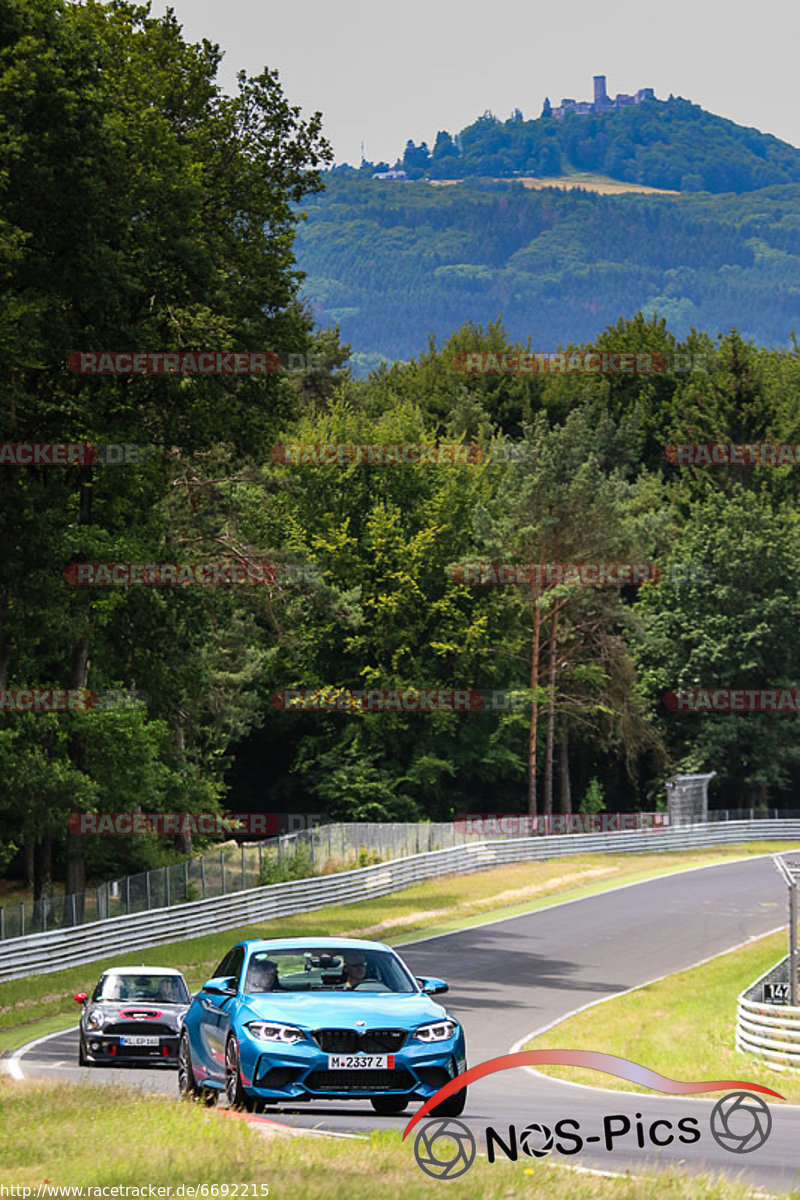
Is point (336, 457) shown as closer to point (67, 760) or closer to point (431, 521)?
point (431, 521)

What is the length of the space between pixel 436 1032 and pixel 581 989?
2096 cm

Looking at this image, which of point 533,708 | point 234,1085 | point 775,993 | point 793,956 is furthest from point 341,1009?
point 533,708

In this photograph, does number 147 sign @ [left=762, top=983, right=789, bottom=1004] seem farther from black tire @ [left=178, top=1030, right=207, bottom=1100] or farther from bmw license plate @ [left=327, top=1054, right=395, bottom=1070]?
bmw license plate @ [left=327, top=1054, right=395, bottom=1070]

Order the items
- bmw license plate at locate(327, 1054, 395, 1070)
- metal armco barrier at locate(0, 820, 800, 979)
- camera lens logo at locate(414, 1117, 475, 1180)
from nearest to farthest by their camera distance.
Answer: camera lens logo at locate(414, 1117, 475, 1180) → bmw license plate at locate(327, 1054, 395, 1070) → metal armco barrier at locate(0, 820, 800, 979)

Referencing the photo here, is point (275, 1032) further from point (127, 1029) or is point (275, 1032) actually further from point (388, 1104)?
point (127, 1029)

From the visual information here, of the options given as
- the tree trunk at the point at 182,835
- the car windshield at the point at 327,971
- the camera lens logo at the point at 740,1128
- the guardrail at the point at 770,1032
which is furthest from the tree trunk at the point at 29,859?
the car windshield at the point at 327,971

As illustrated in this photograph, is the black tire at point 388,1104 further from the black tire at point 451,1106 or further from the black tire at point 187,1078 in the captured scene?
the black tire at point 187,1078

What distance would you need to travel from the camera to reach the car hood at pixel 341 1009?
12.0 meters

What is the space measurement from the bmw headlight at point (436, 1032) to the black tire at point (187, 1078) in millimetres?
2321

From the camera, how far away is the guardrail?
21.9 m

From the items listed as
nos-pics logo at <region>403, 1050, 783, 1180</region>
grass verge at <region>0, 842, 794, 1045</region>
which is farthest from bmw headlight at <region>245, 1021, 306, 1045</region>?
grass verge at <region>0, 842, 794, 1045</region>

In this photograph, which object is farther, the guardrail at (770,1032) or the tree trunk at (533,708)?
the tree trunk at (533,708)

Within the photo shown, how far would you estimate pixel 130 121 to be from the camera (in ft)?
112

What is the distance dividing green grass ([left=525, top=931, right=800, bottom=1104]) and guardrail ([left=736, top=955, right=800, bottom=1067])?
0.61 feet
